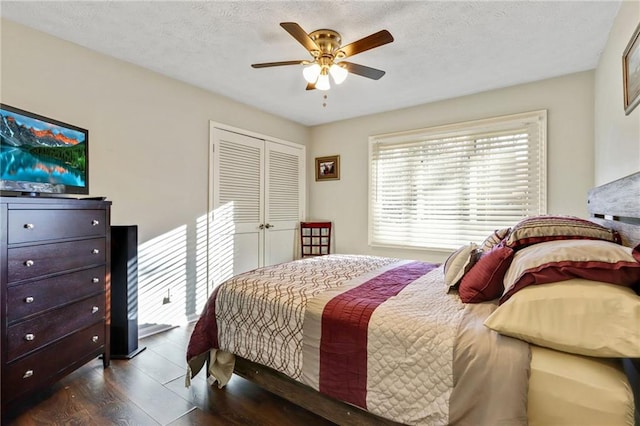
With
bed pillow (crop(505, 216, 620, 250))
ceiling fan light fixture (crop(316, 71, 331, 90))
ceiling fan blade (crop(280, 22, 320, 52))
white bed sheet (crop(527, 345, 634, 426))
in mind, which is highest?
ceiling fan blade (crop(280, 22, 320, 52))

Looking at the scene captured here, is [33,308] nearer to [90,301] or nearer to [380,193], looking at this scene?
[90,301]

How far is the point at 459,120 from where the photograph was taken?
3529 mm

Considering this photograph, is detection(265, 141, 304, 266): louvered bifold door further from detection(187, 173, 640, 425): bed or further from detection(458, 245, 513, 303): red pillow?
detection(458, 245, 513, 303): red pillow

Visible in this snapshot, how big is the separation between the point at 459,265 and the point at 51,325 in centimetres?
249

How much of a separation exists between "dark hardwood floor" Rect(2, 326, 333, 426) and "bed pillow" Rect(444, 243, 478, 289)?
1.07 m

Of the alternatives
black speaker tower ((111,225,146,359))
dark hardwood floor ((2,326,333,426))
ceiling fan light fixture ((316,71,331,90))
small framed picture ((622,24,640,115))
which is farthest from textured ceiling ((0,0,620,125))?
dark hardwood floor ((2,326,333,426))

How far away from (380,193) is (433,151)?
863 millimetres

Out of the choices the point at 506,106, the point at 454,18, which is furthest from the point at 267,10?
the point at 506,106

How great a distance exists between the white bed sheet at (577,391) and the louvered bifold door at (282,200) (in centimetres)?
341

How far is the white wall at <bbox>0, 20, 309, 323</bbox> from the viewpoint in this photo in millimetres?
2229

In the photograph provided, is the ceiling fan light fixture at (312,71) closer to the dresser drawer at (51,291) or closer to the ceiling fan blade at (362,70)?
the ceiling fan blade at (362,70)

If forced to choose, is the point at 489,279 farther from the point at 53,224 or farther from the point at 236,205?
the point at 236,205

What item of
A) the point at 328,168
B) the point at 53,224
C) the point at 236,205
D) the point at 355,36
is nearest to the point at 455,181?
the point at 328,168

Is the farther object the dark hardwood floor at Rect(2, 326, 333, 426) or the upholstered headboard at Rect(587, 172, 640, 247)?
the dark hardwood floor at Rect(2, 326, 333, 426)
